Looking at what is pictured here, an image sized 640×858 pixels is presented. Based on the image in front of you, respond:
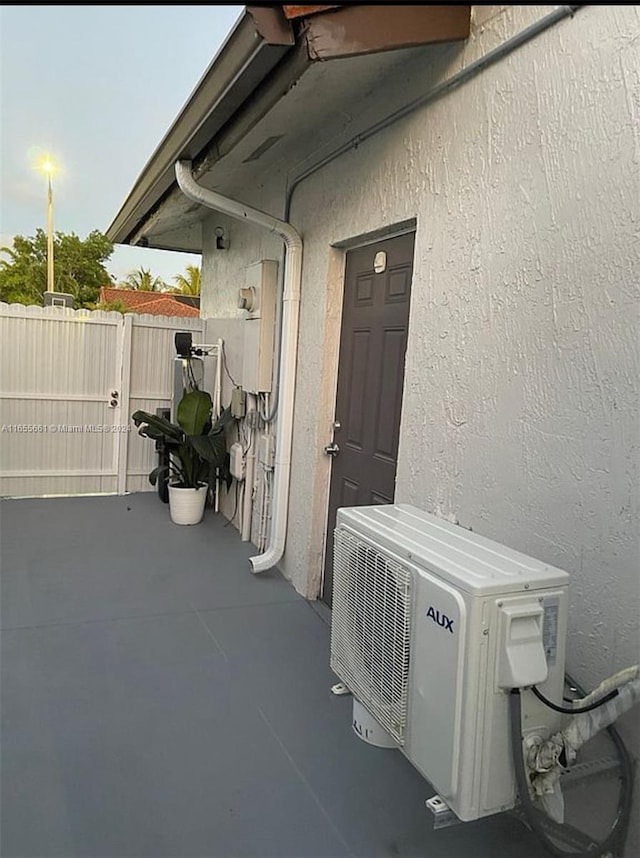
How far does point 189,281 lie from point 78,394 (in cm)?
1598

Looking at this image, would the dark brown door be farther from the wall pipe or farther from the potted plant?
the potted plant

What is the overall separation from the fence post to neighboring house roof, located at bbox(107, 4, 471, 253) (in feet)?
6.23

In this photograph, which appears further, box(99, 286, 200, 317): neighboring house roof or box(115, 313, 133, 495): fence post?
box(99, 286, 200, 317): neighboring house roof

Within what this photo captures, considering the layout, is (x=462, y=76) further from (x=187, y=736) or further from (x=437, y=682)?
(x=187, y=736)

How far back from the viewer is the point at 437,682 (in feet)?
5.32

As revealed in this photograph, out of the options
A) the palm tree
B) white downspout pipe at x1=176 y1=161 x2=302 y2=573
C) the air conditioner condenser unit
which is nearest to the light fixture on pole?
the palm tree

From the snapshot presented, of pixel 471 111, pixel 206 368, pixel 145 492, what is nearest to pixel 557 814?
pixel 471 111

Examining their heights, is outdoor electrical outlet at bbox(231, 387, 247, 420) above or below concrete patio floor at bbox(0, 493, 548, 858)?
above

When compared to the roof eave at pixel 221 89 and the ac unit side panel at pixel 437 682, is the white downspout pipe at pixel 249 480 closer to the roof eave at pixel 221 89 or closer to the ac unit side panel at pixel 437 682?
the roof eave at pixel 221 89

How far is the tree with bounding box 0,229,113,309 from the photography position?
22016 millimetres

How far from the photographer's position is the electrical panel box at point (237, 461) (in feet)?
17.8

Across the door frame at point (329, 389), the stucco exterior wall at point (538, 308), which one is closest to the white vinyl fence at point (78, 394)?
the door frame at point (329, 389)

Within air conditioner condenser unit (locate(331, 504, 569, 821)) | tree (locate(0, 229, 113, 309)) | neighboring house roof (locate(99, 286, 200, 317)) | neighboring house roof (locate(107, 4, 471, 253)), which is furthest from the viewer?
tree (locate(0, 229, 113, 309))

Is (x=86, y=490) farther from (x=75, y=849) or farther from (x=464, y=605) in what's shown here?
(x=464, y=605)
